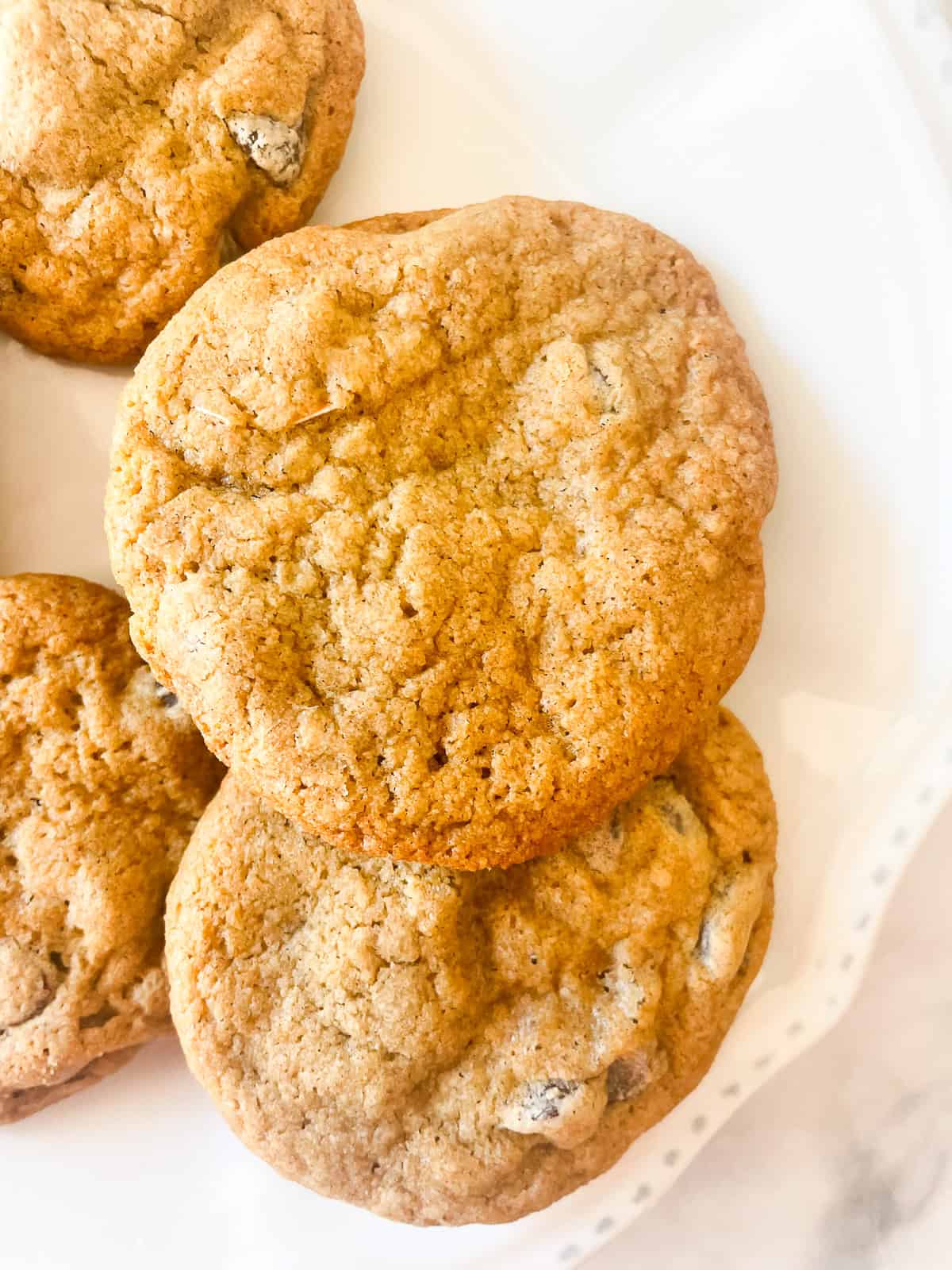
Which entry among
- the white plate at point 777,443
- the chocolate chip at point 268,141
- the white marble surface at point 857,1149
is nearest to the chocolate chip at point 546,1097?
the white plate at point 777,443

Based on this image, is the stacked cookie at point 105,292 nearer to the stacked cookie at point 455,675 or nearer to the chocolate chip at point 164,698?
the chocolate chip at point 164,698

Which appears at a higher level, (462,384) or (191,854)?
(462,384)

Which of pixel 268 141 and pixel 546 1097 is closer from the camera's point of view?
pixel 546 1097

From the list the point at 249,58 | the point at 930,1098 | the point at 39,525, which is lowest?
the point at 930,1098

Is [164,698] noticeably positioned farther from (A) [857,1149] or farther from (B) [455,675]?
(A) [857,1149]

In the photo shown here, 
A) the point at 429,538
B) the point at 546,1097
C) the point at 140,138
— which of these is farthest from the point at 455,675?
the point at 140,138

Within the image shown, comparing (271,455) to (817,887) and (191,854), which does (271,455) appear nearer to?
(191,854)

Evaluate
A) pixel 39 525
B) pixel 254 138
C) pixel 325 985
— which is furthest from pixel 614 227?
pixel 325 985
